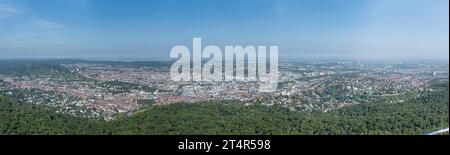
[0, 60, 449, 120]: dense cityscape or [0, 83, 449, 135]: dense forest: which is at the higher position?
[0, 60, 449, 120]: dense cityscape

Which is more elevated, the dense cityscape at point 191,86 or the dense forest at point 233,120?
the dense cityscape at point 191,86

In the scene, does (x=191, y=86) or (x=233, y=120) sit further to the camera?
(x=191, y=86)

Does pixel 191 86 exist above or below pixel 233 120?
above

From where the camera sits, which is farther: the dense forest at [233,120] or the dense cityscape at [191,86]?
the dense cityscape at [191,86]

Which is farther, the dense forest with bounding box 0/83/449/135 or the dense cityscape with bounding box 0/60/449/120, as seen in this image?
the dense cityscape with bounding box 0/60/449/120
